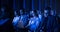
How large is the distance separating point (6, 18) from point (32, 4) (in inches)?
20.0

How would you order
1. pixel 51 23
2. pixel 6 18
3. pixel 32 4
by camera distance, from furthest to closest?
pixel 32 4 < pixel 6 18 < pixel 51 23

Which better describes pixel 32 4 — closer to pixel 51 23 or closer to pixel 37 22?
pixel 37 22

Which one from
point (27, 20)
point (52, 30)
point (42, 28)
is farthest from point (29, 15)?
point (52, 30)

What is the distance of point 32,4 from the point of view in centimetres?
230

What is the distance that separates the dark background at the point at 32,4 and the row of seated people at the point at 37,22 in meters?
0.09

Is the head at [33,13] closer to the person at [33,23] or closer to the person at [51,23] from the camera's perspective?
the person at [33,23]

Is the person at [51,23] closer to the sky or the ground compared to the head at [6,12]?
closer to the ground

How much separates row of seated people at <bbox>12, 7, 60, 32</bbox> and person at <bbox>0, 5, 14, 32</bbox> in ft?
0.29

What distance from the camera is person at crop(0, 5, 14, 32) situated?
1.98 metres

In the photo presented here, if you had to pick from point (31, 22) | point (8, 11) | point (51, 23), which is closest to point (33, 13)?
point (31, 22)

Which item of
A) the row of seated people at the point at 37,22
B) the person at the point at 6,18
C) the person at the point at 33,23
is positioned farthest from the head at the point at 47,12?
the person at the point at 6,18

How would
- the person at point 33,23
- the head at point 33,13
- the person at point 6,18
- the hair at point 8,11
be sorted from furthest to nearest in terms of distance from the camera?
the hair at point 8,11 → the head at point 33,13 → the person at point 33,23 → the person at point 6,18

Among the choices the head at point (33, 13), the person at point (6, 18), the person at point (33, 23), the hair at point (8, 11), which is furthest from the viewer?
the hair at point (8, 11)

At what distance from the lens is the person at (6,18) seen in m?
1.98
